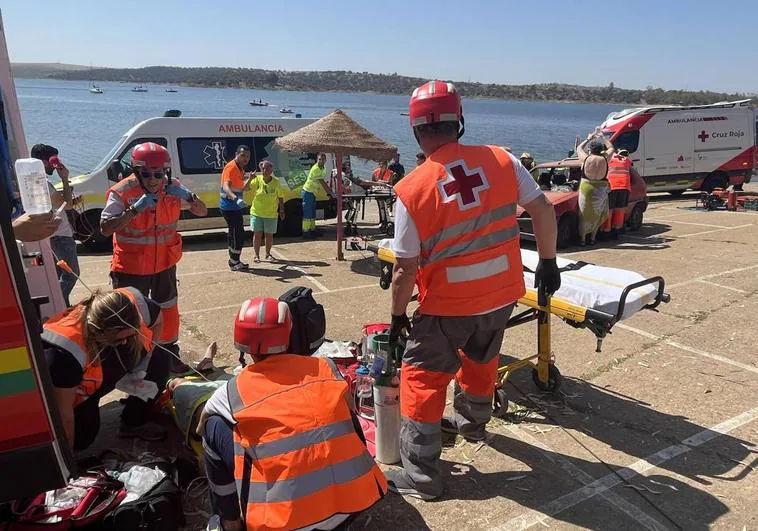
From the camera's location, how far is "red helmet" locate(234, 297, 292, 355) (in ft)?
8.46

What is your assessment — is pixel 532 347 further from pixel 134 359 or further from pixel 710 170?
Answer: pixel 710 170

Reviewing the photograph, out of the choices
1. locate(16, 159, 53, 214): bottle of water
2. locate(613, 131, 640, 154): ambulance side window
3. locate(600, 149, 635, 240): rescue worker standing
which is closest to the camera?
locate(16, 159, 53, 214): bottle of water

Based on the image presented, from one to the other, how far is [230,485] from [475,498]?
5.19 ft

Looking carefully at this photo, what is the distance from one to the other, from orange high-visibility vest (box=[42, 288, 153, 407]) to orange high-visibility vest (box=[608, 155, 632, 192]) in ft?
33.4

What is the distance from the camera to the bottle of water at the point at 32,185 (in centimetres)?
303

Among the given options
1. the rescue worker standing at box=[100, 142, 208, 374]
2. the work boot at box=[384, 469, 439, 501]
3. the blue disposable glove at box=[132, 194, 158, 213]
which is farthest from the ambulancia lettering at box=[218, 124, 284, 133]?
the work boot at box=[384, 469, 439, 501]

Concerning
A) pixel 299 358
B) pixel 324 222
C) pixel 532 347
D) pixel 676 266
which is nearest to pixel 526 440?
pixel 532 347

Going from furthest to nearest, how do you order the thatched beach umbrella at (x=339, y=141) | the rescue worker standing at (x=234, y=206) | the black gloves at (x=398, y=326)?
the thatched beach umbrella at (x=339, y=141)
the rescue worker standing at (x=234, y=206)
the black gloves at (x=398, y=326)

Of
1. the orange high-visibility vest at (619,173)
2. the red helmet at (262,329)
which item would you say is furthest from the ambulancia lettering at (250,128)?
the red helmet at (262,329)

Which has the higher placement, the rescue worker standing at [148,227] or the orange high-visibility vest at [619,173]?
the rescue worker standing at [148,227]

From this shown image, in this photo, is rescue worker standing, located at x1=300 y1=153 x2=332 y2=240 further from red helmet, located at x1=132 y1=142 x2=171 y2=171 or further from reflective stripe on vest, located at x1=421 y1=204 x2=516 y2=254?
reflective stripe on vest, located at x1=421 y1=204 x2=516 y2=254

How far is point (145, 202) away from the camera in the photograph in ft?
15.6

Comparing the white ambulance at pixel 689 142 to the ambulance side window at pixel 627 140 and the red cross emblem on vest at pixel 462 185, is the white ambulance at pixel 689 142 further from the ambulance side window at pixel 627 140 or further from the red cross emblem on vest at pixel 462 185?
the red cross emblem on vest at pixel 462 185

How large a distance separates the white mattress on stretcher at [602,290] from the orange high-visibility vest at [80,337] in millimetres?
2883
